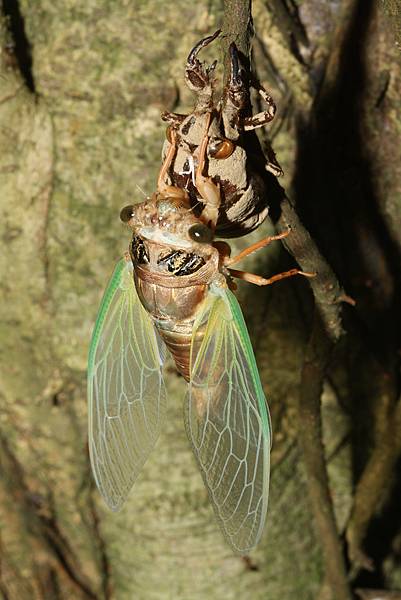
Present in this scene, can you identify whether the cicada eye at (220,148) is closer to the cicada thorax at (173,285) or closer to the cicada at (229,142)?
the cicada at (229,142)

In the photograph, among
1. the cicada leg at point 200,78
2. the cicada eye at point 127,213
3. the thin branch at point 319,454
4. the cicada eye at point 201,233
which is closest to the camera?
the cicada leg at point 200,78

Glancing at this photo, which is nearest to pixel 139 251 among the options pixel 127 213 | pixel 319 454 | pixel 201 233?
pixel 127 213

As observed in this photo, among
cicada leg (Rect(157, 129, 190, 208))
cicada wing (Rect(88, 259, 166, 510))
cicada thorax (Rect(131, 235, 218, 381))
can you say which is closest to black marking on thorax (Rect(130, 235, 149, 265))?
cicada thorax (Rect(131, 235, 218, 381))

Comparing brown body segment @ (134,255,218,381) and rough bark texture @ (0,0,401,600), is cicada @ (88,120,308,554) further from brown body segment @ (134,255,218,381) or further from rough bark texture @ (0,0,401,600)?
rough bark texture @ (0,0,401,600)

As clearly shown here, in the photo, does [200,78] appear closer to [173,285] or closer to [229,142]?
[229,142]

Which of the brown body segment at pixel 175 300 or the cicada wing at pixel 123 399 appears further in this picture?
the cicada wing at pixel 123 399

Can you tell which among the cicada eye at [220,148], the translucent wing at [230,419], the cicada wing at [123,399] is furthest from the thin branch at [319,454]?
the cicada eye at [220,148]
